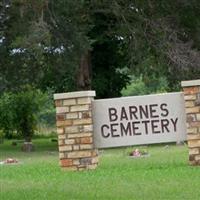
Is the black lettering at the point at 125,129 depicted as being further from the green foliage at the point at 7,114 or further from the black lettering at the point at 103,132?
the green foliage at the point at 7,114

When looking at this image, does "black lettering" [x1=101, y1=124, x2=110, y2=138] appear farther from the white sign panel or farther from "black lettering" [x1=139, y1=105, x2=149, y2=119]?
"black lettering" [x1=139, y1=105, x2=149, y2=119]

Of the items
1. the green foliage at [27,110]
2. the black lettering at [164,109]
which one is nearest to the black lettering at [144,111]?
the black lettering at [164,109]

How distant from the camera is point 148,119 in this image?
1423 centimetres

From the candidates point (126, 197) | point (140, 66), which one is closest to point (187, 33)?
point (140, 66)

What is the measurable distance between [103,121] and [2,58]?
19.7ft

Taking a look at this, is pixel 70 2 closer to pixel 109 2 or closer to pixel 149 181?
pixel 109 2

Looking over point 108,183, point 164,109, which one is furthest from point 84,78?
point 108,183

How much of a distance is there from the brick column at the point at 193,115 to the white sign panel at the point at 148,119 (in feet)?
0.48

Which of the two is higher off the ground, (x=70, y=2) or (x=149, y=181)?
(x=70, y=2)

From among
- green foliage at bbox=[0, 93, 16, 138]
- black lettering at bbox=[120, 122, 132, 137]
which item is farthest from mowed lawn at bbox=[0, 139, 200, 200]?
green foliage at bbox=[0, 93, 16, 138]

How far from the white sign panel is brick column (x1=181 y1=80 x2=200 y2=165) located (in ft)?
0.48

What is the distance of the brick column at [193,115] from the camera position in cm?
1409

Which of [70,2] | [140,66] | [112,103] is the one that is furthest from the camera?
[140,66]

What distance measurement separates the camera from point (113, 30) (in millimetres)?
31500
